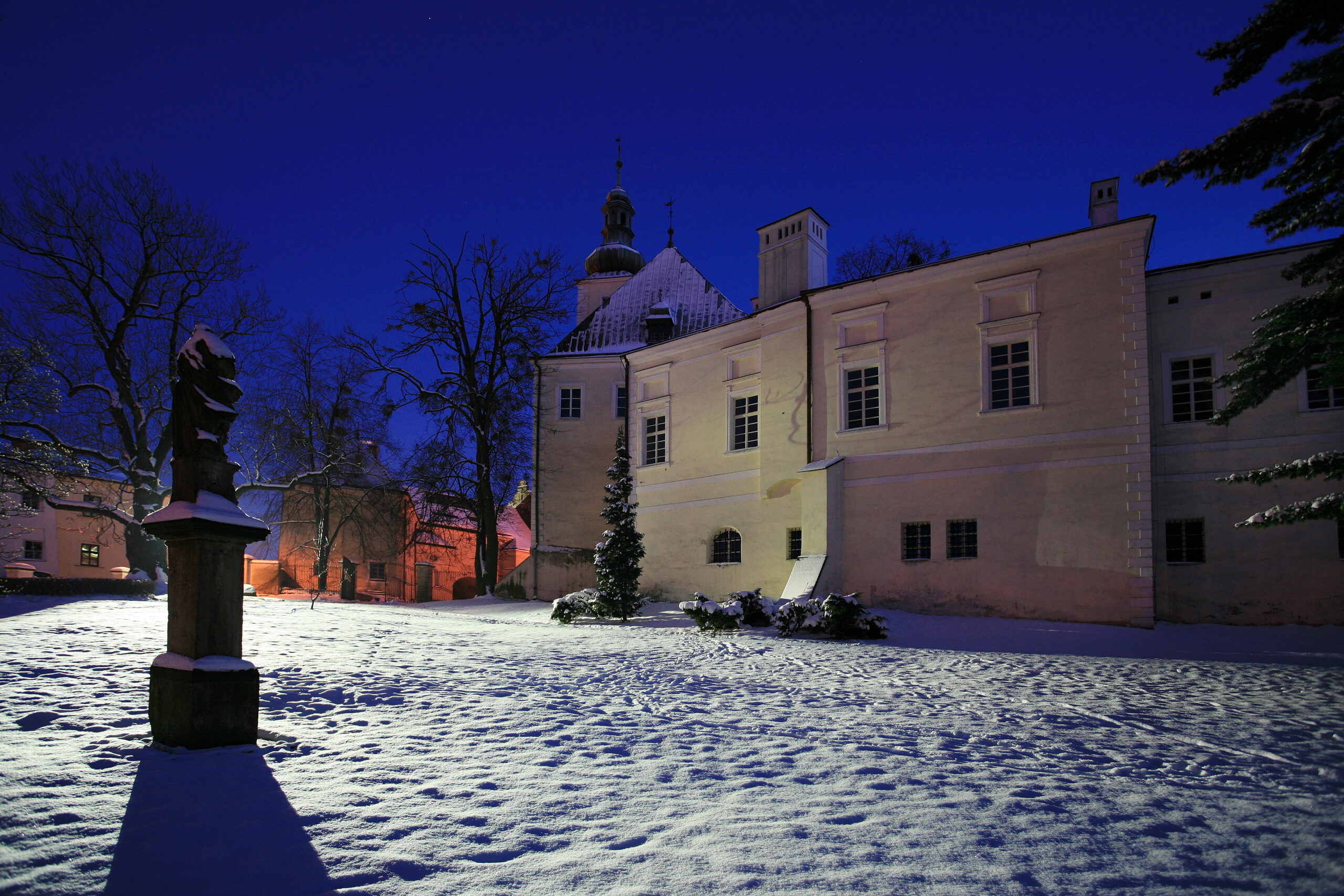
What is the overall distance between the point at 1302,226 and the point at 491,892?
10.5 metres

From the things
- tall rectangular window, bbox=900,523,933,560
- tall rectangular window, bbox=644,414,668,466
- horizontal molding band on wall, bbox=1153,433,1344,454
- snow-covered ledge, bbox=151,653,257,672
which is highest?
tall rectangular window, bbox=644,414,668,466

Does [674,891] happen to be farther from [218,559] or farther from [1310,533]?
[1310,533]

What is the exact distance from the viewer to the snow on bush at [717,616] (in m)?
14.9

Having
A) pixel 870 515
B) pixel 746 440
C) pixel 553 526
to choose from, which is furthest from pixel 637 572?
pixel 553 526

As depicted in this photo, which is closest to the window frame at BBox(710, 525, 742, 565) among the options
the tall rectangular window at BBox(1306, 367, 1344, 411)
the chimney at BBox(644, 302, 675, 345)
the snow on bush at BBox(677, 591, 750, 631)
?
the snow on bush at BBox(677, 591, 750, 631)

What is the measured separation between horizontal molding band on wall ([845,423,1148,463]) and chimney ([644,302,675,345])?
10352 mm

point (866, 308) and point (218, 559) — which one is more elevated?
point (866, 308)

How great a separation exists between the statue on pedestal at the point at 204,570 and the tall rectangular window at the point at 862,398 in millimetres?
14583

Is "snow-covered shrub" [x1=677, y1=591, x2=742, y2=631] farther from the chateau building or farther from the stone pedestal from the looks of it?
the stone pedestal

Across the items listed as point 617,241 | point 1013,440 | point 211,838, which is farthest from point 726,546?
point 617,241

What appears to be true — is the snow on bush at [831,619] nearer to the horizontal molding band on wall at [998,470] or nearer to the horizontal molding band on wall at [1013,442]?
the horizontal molding band on wall at [998,470]

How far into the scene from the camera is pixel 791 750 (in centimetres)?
554

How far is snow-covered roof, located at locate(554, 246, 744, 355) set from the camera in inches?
1104

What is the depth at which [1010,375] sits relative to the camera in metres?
16.4
